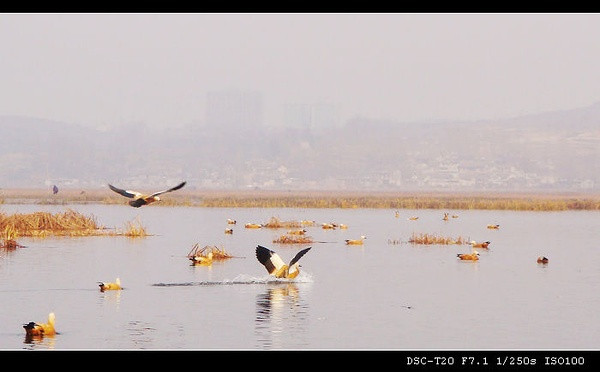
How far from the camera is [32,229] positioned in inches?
1877

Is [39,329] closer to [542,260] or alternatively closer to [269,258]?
[269,258]

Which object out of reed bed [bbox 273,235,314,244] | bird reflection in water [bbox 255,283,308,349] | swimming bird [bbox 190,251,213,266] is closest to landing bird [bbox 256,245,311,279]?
bird reflection in water [bbox 255,283,308,349]

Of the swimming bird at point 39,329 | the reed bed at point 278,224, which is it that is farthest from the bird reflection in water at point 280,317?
the reed bed at point 278,224

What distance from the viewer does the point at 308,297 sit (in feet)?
95.7

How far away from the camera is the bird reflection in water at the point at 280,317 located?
22234 mm

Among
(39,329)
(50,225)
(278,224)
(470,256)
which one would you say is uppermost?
(278,224)

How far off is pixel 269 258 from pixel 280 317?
557 cm

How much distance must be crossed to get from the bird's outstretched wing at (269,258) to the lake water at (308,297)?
55 cm

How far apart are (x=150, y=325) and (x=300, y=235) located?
25412mm

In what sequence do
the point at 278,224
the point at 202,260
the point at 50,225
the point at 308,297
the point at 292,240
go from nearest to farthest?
the point at 308,297 < the point at 202,260 < the point at 292,240 < the point at 50,225 < the point at 278,224

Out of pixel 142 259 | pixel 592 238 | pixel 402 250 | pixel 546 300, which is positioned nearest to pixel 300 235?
pixel 402 250

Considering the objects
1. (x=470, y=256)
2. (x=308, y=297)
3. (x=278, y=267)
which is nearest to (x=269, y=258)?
(x=278, y=267)

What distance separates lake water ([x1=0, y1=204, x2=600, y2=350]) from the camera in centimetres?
2281
